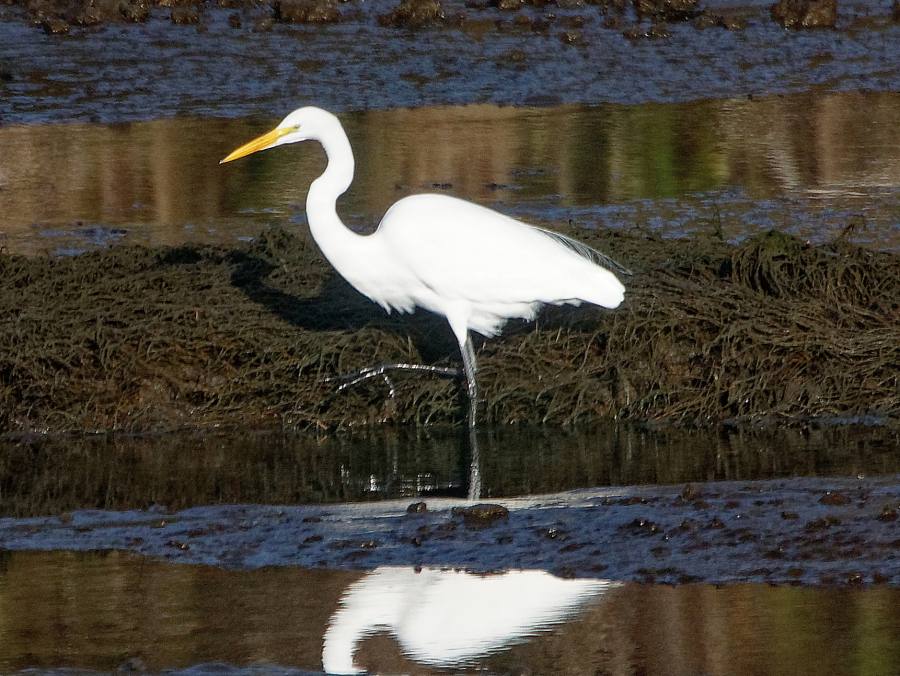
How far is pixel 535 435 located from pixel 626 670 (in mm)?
3069

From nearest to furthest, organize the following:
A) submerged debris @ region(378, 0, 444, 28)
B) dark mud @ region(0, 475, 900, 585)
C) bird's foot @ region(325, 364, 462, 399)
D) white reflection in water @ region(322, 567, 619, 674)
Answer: white reflection in water @ region(322, 567, 619, 674), dark mud @ region(0, 475, 900, 585), bird's foot @ region(325, 364, 462, 399), submerged debris @ region(378, 0, 444, 28)

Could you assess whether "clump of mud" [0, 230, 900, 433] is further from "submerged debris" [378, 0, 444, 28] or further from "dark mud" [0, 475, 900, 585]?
"submerged debris" [378, 0, 444, 28]

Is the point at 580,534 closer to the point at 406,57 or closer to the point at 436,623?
the point at 436,623

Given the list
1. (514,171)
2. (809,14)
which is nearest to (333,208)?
(514,171)

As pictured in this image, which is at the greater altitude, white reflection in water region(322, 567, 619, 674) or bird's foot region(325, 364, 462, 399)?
bird's foot region(325, 364, 462, 399)

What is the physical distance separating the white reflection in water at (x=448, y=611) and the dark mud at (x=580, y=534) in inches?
5.3

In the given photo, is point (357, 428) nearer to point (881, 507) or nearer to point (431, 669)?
point (881, 507)

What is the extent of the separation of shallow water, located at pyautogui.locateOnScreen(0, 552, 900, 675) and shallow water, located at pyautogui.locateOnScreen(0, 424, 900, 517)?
1195 mm

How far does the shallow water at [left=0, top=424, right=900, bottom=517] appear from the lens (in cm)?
657

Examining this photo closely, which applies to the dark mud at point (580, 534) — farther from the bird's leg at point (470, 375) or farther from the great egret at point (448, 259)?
the great egret at point (448, 259)

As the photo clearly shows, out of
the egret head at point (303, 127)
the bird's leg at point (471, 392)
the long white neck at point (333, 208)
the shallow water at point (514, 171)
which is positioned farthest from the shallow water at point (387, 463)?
the shallow water at point (514, 171)

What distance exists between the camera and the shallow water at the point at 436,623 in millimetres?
4516

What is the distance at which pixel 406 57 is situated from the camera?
17.0 meters

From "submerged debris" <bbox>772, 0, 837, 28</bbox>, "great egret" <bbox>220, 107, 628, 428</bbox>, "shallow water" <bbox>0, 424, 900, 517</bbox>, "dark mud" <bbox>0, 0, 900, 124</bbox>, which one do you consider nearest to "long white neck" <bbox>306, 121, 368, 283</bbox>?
"great egret" <bbox>220, 107, 628, 428</bbox>
